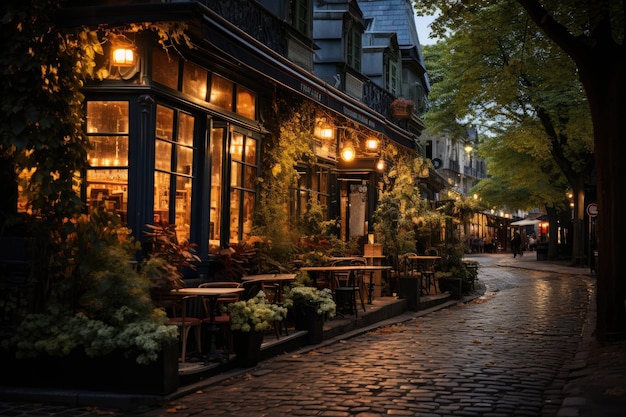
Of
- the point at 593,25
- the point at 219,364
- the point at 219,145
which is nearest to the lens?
the point at 219,364

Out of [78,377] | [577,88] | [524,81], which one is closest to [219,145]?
[78,377]

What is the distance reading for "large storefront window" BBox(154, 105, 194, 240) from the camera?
11992 mm

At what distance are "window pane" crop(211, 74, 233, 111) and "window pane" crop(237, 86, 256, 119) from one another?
36 centimetres

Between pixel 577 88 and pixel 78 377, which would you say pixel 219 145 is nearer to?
pixel 78 377

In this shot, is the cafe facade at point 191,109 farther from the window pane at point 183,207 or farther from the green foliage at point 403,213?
the green foliage at point 403,213

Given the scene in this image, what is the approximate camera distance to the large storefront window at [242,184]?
570 inches

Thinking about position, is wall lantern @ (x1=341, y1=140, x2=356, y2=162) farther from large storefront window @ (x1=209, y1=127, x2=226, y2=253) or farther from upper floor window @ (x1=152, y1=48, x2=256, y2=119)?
large storefront window @ (x1=209, y1=127, x2=226, y2=253)

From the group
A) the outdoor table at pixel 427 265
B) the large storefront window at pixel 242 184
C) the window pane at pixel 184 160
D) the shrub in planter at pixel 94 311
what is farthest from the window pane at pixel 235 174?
the outdoor table at pixel 427 265

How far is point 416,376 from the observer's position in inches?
382

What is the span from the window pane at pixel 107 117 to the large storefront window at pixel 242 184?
114 inches

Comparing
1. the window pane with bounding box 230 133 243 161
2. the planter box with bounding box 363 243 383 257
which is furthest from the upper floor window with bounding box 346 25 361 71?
the window pane with bounding box 230 133 243 161

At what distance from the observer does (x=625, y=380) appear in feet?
29.7

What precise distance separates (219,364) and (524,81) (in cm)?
3197

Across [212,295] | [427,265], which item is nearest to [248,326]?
[212,295]
